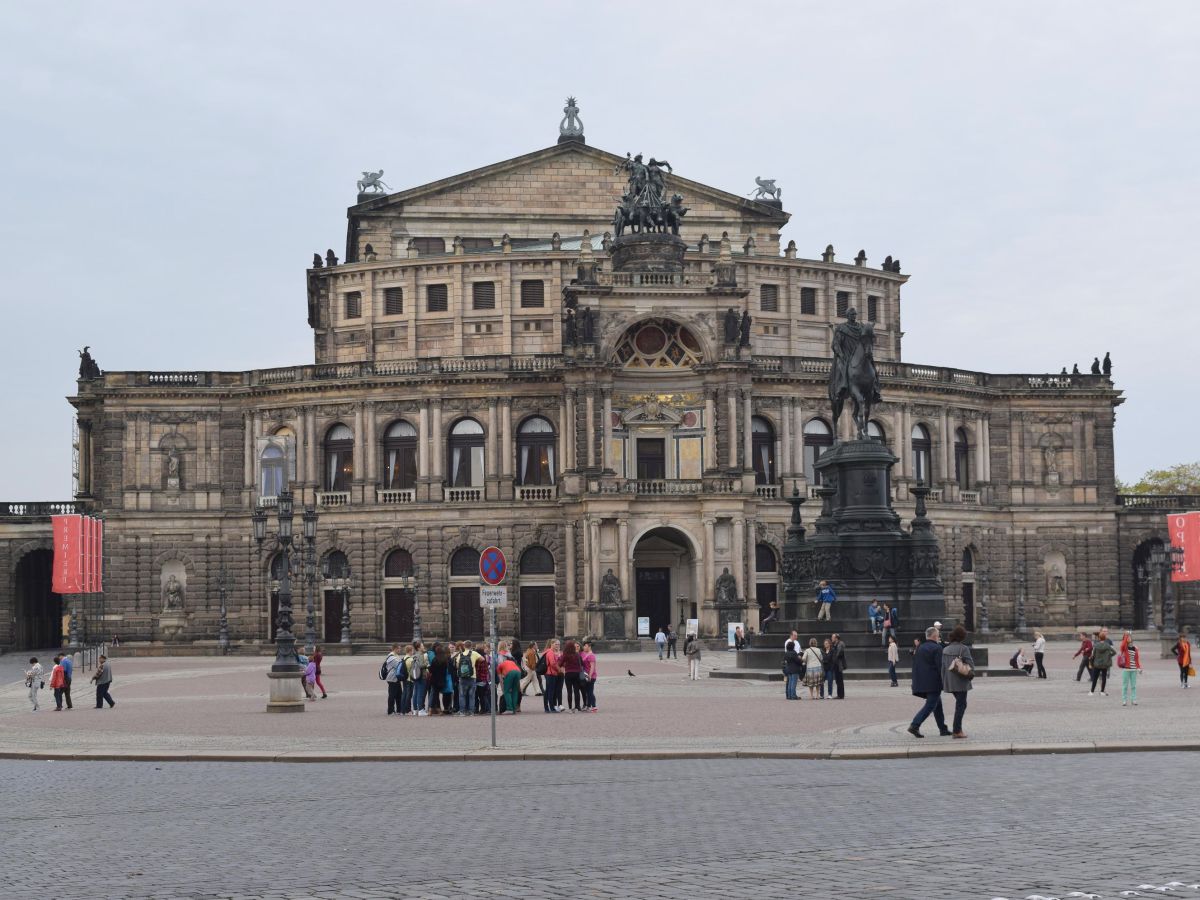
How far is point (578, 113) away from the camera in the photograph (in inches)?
4104

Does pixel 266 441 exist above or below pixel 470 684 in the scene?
above

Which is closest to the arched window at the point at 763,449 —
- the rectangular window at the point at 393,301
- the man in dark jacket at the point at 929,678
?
the rectangular window at the point at 393,301

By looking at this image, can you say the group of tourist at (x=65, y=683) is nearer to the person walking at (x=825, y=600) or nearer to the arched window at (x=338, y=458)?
the person walking at (x=825, y=600)

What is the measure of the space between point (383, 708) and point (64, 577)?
4363 centimetres

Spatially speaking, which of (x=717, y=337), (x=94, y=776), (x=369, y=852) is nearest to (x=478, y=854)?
(x=369, y=852)

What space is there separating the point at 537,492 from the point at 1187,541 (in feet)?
103

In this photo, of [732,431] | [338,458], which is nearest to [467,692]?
[732,431]

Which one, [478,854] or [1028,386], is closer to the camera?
[478,854]

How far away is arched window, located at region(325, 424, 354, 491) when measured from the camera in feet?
292

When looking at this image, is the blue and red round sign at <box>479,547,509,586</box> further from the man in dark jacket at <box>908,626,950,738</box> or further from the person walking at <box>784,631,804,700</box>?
the person walking at <box>784,631,804,700</box>

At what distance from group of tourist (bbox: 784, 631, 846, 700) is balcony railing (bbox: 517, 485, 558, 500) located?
4566cm

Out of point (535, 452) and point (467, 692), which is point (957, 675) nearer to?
point (467, 692)

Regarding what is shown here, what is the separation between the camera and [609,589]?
81188 mm

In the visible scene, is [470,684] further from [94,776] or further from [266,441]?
[266,441]
